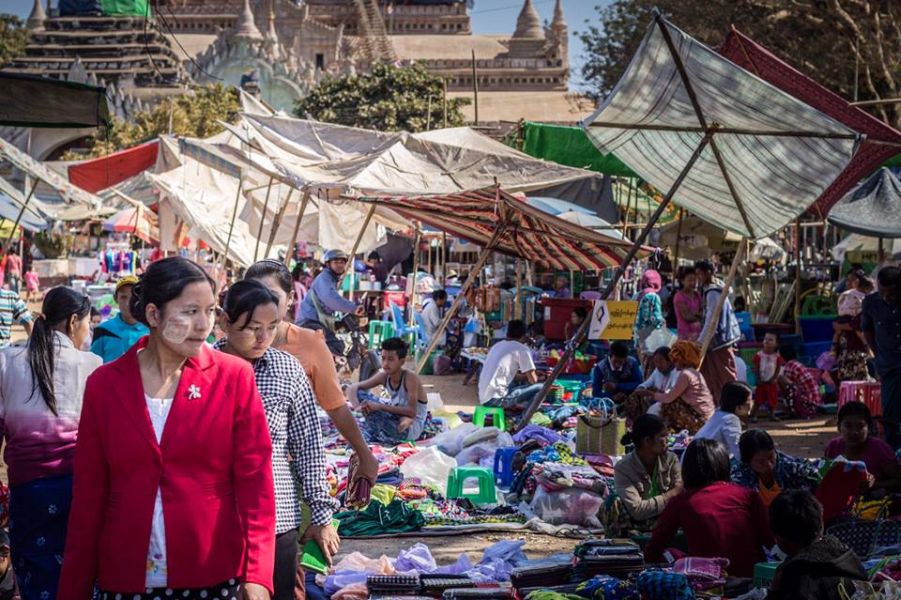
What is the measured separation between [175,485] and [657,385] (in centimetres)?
662

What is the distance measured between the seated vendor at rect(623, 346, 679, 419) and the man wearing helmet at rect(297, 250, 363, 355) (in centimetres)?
337

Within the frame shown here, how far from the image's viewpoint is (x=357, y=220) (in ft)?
62.5

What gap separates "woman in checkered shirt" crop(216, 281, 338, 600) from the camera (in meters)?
3.39

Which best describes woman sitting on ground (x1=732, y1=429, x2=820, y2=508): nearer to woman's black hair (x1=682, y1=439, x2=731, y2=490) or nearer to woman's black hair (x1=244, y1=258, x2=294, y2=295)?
woman's black hair (x1=682, y1=439, x2=731, y2=490)

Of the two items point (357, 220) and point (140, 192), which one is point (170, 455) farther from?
point (140, 192)

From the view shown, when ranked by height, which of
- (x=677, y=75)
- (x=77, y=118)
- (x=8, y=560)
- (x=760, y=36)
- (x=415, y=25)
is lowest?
(x=8, y=560)

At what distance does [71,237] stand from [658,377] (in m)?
30.4

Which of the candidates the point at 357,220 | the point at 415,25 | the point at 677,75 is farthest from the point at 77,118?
the point at 415,25

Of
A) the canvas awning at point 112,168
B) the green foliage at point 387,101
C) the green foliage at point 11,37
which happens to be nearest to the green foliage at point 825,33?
the canvas awning at point 112,168

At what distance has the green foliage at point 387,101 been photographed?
4300 centimetres

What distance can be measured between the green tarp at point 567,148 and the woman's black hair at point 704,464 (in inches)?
422

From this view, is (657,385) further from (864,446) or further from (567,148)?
(567,148)

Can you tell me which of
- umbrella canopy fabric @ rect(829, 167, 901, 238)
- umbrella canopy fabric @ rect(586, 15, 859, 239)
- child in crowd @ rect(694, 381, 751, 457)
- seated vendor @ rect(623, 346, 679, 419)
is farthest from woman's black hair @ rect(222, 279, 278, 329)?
umbrella canopy fabric @ rect(829, 167, 901, 238)

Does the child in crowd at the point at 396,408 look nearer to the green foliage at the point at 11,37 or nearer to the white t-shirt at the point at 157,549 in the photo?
the white t-shirt at the point at 157,549
